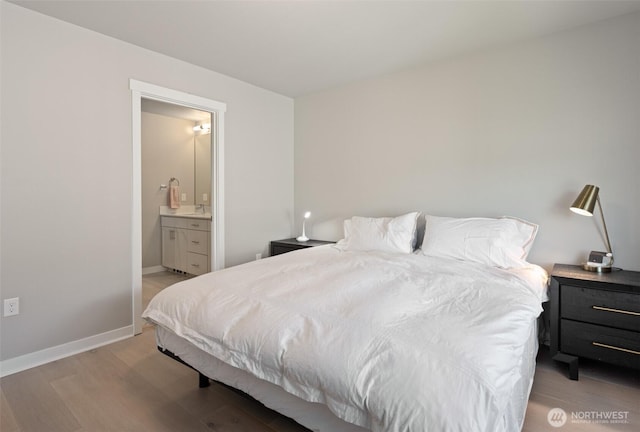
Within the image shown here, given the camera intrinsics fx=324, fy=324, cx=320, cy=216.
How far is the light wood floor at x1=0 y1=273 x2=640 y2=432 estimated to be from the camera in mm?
1638

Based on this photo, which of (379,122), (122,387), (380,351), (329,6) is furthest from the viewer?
(379,122)

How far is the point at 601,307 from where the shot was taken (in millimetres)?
1994

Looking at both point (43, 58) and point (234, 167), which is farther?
point (234, 167)

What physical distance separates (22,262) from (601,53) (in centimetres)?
437

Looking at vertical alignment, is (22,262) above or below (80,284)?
above

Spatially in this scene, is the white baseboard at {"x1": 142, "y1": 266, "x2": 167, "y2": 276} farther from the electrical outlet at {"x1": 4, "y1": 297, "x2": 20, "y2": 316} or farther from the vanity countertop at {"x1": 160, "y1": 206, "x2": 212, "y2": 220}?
the electrical outlet at {"x1": 4, "y1": 297, "x2": 20, "y2": 316}

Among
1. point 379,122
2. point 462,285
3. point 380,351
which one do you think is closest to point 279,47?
point 379,122

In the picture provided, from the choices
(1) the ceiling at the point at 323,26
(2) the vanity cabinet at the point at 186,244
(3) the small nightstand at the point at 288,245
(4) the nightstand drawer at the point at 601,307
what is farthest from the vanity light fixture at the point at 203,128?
(4) the nightstand drawer at the point at 601,307

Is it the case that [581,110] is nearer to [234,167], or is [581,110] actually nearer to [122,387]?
[234,167]

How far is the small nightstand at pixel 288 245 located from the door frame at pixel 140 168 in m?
0.70

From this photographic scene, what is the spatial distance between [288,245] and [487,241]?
2118mm

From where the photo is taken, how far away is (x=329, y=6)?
2178mm

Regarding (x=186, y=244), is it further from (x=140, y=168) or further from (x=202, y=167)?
(x=140, y=168)

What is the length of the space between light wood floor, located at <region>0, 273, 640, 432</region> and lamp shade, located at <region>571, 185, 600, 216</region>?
1075 mm
